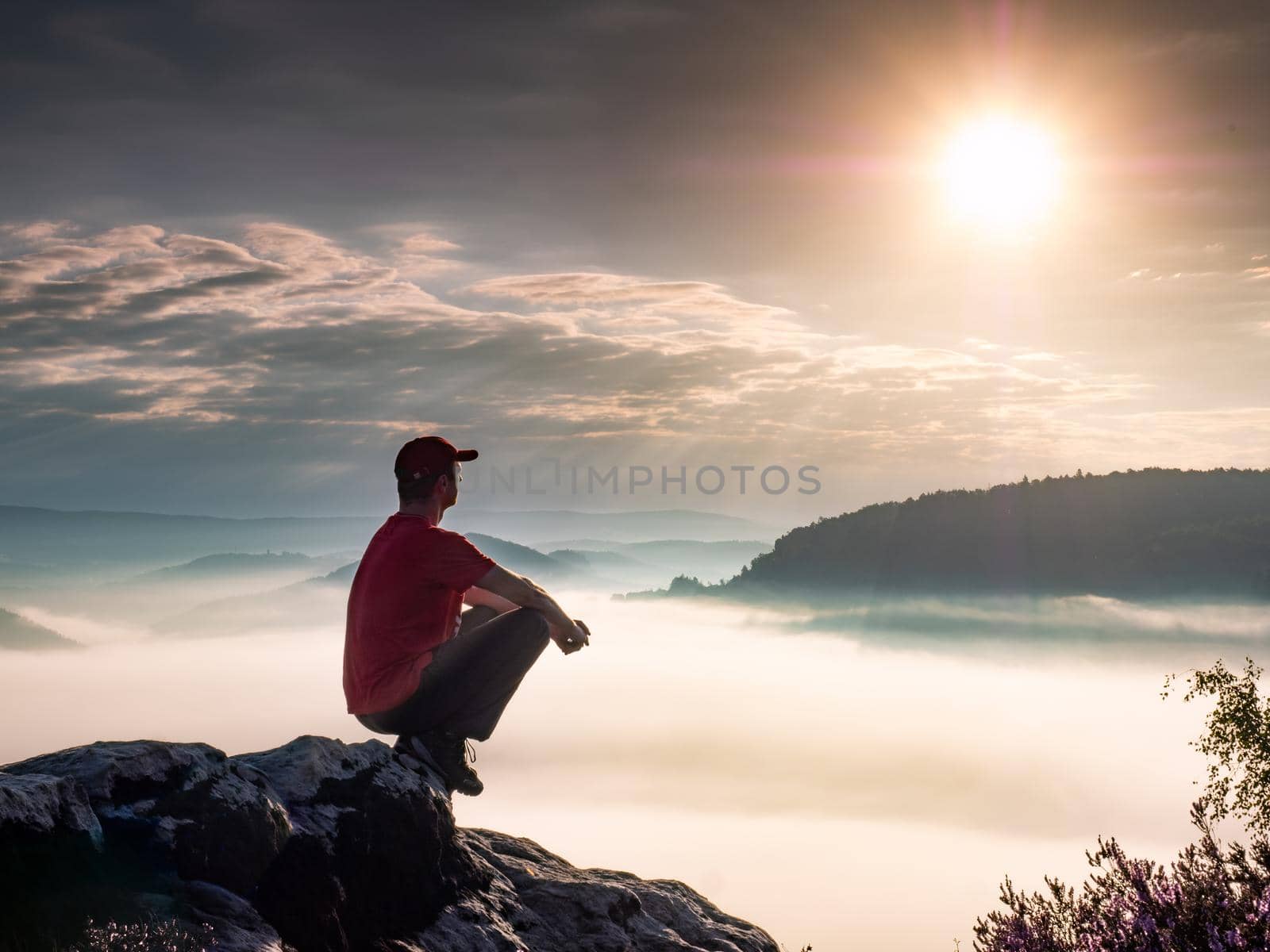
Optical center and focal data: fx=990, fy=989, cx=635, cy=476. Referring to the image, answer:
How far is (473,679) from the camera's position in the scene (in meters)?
8.27

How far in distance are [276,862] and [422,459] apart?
3442 millimetres

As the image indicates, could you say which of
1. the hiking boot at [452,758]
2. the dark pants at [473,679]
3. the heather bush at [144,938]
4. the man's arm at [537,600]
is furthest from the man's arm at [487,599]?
the heather bush at [144,938]

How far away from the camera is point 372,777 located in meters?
7.38

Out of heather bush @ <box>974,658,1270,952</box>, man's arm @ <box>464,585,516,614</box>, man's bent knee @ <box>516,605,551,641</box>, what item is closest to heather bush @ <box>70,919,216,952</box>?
man's bent knee @ <box>516,605,551,641</box>

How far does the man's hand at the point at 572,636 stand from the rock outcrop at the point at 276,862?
1.51 metres

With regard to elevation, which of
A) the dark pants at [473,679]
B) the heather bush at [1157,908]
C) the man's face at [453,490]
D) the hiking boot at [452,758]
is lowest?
the heather bush at [1157,908]

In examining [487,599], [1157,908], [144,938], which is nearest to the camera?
[144,938]

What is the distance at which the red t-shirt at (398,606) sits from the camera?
7.93 metres

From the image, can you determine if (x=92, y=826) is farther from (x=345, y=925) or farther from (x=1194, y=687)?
(x=1194, y=687)

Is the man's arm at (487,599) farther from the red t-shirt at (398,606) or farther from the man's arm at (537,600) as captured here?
the man's arm at (537,600)

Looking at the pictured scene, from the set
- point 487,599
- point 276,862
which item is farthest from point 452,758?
point 276,862

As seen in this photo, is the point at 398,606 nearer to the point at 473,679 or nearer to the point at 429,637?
the point at 429,637

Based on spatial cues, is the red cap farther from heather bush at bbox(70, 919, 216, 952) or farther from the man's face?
heather bush at bbox(70, 919, 216, 952)

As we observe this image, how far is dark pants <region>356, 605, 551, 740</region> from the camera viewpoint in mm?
8211
